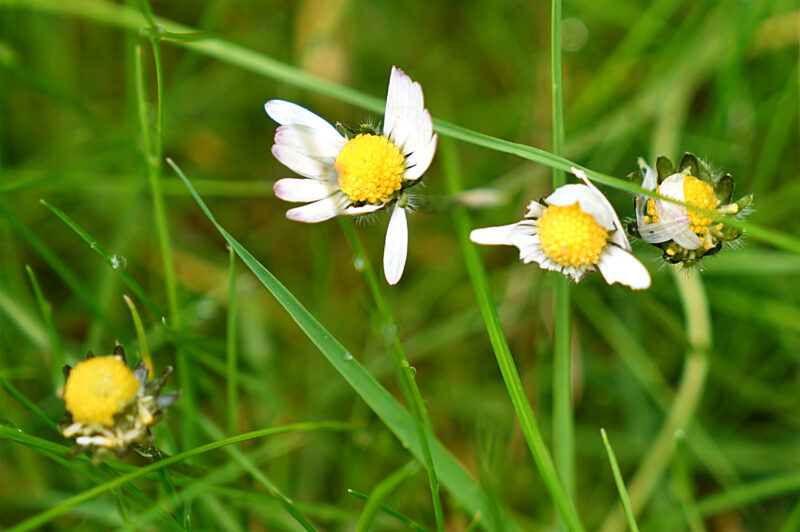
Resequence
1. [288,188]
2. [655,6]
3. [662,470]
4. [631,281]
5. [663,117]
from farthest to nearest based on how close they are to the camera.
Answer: [655,6] < [663,117] < [662,470] < [288,188] < [631,281]

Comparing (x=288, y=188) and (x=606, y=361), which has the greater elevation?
(x=288, y=188)

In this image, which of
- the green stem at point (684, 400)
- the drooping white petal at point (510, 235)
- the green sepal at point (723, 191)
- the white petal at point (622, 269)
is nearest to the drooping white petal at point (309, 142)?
the drooping white petal at point (510, 235)

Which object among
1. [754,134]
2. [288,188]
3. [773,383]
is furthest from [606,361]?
[288,188]

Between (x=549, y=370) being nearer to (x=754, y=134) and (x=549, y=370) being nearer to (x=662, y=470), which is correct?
(x=662, y=470)

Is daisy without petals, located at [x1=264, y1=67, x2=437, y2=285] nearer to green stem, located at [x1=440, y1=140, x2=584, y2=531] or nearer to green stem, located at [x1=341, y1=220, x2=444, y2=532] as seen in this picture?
green stem, located at [x1=341, y1=220, x2=444, y2=532]

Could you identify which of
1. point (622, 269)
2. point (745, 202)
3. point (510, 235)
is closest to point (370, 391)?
point (510, 235)

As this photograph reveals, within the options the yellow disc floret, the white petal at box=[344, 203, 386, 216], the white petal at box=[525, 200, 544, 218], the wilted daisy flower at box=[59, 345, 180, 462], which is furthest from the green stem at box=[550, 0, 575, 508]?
the wilted daisy flower at box=[59, 345, 180, 462]

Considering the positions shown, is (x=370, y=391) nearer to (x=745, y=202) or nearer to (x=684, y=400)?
(x=745, y=202)
